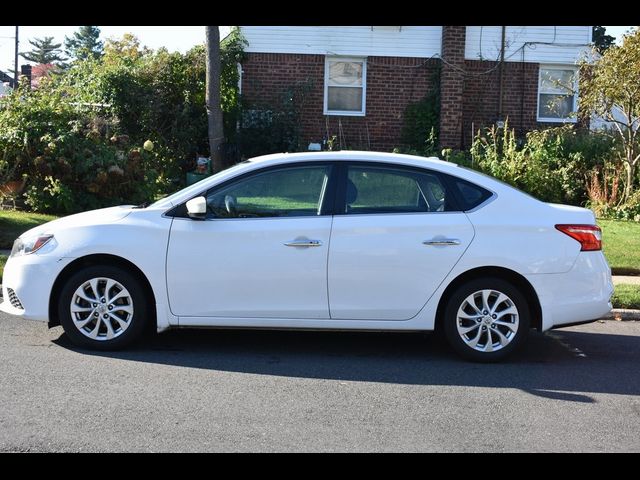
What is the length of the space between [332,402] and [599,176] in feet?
41.3

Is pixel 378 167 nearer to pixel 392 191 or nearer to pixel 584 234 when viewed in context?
pixel 392 191

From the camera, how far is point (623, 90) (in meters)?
15.1

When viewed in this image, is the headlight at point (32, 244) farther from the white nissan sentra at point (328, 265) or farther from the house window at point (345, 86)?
the house window at point (345, 86)

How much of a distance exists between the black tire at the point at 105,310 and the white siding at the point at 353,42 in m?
13.4

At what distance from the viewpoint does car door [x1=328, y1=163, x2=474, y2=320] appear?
6508 mm

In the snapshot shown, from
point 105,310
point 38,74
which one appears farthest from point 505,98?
point 38,74

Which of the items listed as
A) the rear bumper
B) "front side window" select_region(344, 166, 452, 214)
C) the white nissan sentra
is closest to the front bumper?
the white nissan sentra

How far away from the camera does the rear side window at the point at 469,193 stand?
6711 millimetres

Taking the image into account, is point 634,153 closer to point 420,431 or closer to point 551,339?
point 551,339

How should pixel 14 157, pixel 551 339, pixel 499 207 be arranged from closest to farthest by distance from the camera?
pixel 499 207 → pixel 551 339 → pixel 14 157

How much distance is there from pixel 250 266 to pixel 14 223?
700 centimetres

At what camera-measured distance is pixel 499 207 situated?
6.69 m

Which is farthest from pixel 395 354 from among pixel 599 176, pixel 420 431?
pixel 599 176

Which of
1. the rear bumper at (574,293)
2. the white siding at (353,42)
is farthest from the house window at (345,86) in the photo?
the rear bumper at (574,293)
